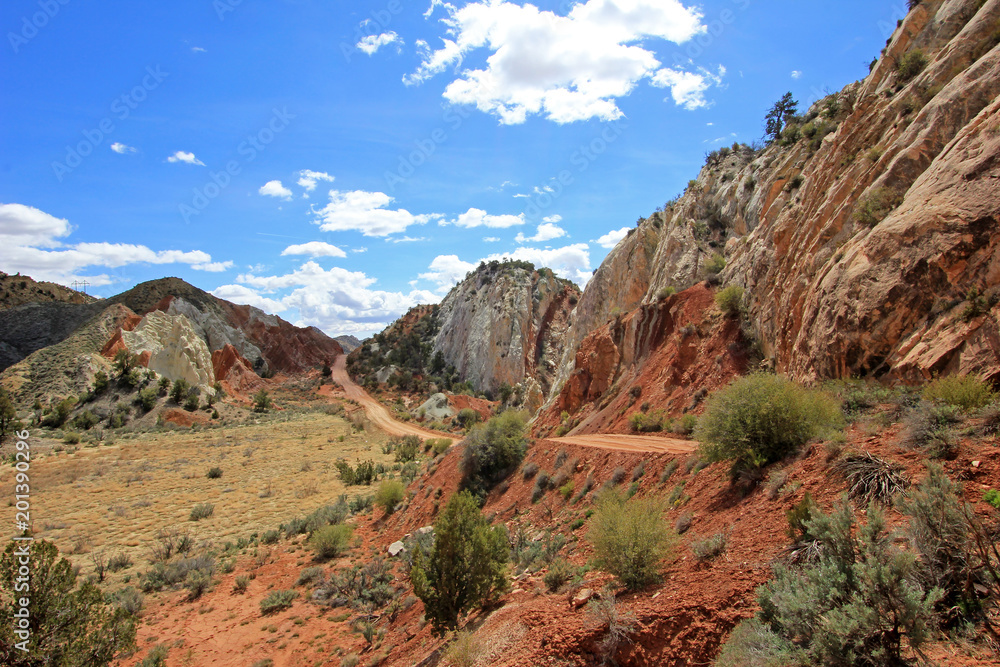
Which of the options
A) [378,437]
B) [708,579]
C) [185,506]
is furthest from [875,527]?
[378,437]

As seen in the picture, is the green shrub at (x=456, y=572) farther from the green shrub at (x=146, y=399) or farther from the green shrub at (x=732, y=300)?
the green shrub at (x=146, y=399)

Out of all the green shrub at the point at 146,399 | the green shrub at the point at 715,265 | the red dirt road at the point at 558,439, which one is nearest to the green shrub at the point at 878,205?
the red dirt road at the point at 558,439

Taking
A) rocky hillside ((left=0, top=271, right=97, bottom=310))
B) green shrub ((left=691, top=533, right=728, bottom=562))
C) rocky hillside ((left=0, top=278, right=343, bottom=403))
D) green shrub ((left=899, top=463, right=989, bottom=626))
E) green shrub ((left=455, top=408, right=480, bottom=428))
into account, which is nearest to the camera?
green shrub ((left=899, top=463, right=989, bottom=626))

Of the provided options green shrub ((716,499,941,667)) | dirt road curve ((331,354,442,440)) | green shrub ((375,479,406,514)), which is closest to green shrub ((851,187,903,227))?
green shrub ((716,499,941,667))

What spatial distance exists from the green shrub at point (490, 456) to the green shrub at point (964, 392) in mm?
13436

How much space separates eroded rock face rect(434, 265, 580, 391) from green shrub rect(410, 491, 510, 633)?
41790mm

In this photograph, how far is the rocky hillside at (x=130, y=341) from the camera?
4031 centimetres

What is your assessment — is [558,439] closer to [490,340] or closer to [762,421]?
[762,421]

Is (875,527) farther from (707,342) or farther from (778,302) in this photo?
(707,342)

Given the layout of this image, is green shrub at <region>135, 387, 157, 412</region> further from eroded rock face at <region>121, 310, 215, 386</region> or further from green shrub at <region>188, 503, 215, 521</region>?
green shrub at <region>188, 503, 215, 521</region>

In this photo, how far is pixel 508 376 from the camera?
5484cm

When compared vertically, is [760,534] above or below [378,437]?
above

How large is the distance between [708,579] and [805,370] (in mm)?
8006

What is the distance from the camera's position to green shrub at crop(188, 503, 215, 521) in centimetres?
1970
